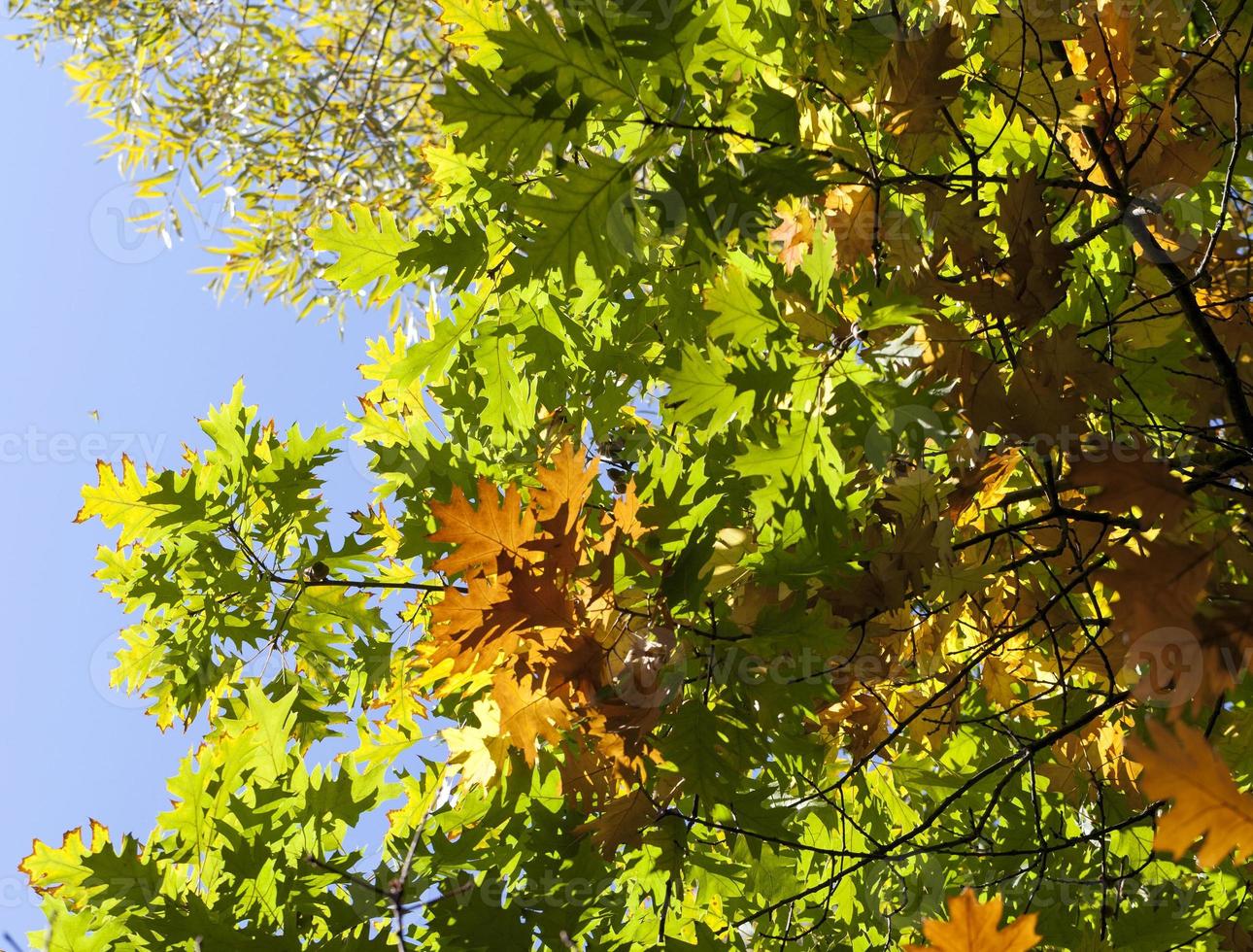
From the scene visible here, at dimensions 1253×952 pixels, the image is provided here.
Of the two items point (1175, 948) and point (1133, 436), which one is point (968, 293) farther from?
point (1175, 948)

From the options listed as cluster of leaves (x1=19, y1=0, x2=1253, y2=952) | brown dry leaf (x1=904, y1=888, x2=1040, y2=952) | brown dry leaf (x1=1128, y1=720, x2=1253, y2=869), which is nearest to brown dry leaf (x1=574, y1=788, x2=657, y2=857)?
cluster of leaves (x1=19, y1=0, x2=1253, y2=952)

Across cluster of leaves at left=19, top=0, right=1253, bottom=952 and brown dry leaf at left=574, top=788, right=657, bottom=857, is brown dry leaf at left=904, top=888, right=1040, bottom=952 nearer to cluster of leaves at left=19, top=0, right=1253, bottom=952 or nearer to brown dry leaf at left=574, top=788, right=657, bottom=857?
cluster of leaves at left=19, top=0, right=1253, bottom=952

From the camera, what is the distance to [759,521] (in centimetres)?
144

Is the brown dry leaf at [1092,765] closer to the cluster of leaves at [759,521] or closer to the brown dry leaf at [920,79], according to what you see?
the cluster of leaves at [759,521]

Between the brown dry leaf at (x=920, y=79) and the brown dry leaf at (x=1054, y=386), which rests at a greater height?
the brown dry leaf at (x=920, y=79)

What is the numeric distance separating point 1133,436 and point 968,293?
2.44 feet

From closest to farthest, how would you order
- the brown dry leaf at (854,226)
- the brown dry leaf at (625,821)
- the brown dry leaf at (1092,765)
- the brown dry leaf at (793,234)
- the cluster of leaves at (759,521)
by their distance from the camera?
the cluster of leaves at (759,521) < the brown dry leaf at (625,821) < the brown dry leaf at (854,226) < the brown dry leaf at (793,234) < the brown dry leaf at (1092,765)

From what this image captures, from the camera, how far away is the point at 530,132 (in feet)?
3.75

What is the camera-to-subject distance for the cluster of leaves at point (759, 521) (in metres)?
1.22

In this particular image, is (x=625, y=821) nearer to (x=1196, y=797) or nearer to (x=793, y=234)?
(x=1196, y=797)

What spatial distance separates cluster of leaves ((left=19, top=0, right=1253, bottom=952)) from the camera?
1.22 m

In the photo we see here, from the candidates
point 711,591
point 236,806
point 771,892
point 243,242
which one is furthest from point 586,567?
point 243,242

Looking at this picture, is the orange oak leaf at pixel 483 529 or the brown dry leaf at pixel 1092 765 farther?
the brown dry leaf at pixel 1092 765

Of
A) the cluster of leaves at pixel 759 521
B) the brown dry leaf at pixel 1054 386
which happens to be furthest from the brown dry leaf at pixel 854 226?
the brown dry leaf at pixel 1054 386
